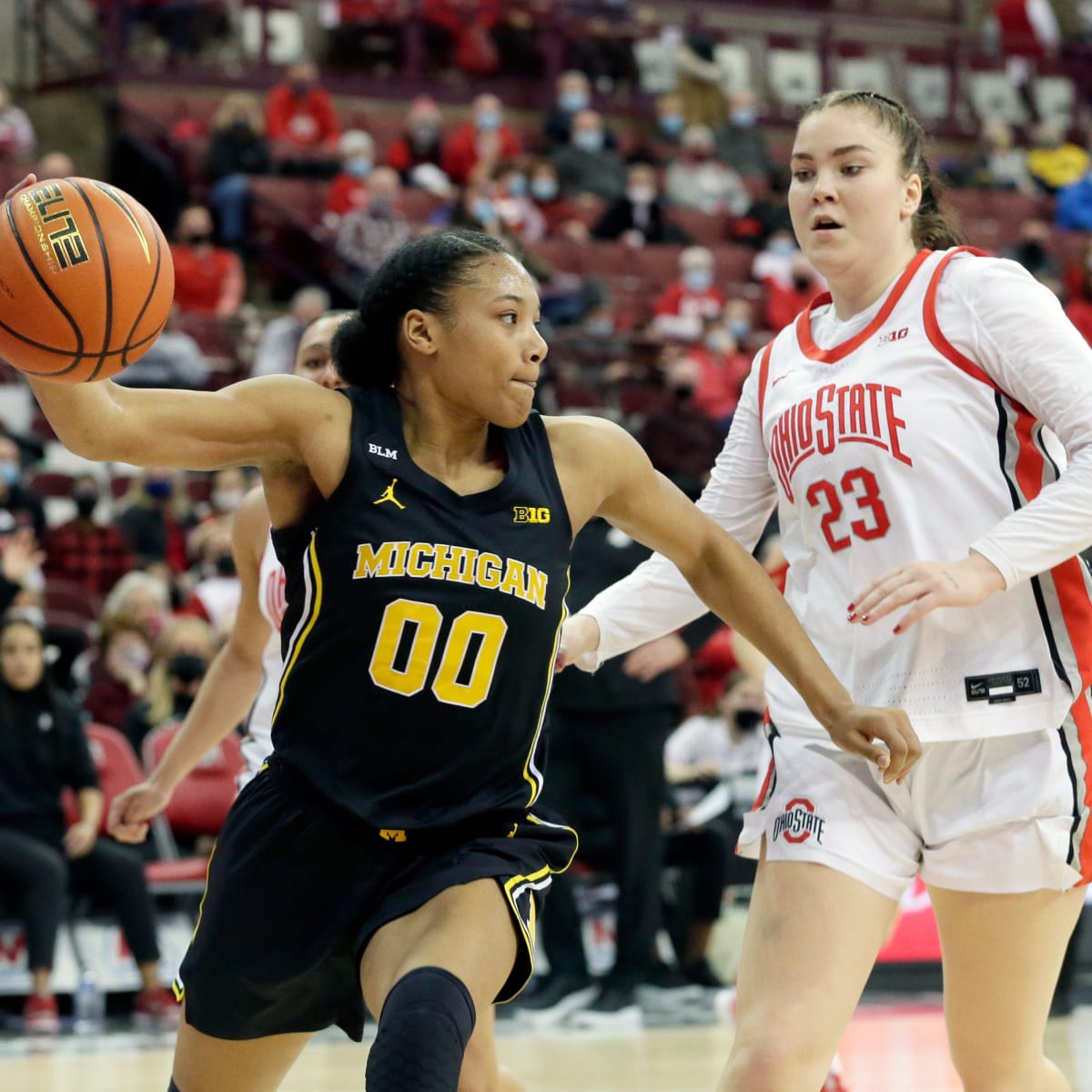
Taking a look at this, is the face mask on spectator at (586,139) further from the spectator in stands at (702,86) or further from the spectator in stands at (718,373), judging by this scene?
the spectator in stands at (718,373)

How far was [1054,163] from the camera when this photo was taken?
19.3m

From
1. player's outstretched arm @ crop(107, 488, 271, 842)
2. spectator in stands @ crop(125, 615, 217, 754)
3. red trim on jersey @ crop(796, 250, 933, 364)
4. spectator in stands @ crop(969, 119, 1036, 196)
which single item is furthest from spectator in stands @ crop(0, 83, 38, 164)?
red trim on jersey @ crop(796, 250, 933, 364)

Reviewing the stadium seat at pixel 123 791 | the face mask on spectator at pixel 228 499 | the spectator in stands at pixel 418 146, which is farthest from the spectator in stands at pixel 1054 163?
the stadium seat at pixel 123 791

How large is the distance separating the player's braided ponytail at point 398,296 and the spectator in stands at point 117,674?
19.4 feet

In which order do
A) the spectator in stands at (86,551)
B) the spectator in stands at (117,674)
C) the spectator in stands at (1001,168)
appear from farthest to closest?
the spectator in stands at (1001,168)
the spectator in stands at (86,551)
the spectator in stands at (117,674)

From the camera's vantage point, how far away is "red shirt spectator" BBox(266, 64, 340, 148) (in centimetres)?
1606

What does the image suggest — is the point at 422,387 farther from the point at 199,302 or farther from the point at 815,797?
the point at 199,302

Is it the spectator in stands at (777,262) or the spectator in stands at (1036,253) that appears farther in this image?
the spectator in stands at (1036,253)

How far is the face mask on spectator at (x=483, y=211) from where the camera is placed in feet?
47.8

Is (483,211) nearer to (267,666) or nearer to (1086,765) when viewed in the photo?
(267,666)

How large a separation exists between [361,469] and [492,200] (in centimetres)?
1242

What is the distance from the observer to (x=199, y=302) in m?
14.0

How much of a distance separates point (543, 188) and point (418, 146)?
1.15 m

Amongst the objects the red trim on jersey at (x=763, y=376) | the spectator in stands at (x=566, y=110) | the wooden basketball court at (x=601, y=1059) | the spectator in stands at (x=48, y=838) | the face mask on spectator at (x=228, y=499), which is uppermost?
the spectator in stands at (x=566, y=110)
